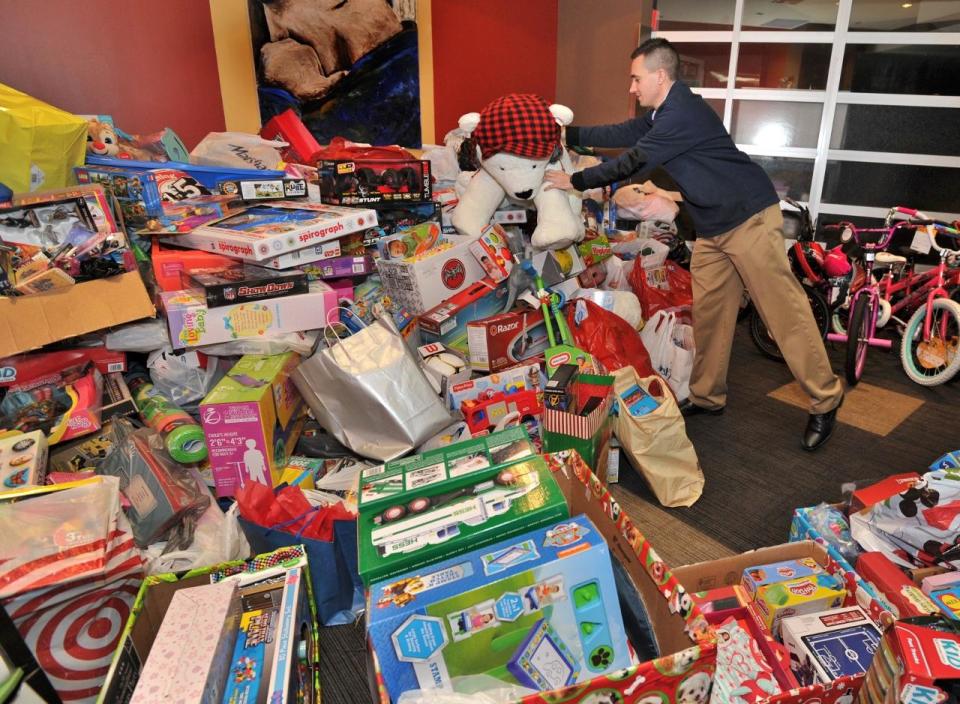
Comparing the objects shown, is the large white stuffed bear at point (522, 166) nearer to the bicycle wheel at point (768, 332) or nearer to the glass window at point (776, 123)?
the bicycle wheel at point (768, 332)

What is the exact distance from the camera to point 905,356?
3.13 m

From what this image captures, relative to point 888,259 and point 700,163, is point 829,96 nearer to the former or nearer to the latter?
point 888,259

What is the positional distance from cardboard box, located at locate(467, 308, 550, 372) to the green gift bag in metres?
0.40

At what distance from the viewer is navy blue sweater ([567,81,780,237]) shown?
2.37 metres

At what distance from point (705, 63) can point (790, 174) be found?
42.3 inches

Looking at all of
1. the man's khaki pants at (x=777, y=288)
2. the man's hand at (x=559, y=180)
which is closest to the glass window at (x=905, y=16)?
the man's khaki pants at (x=777, y=288)

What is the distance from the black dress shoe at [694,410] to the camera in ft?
9.25

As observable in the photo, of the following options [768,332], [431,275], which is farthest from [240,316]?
[768,332]

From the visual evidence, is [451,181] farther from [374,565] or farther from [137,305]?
[374,565]

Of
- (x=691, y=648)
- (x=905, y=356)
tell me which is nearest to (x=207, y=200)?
(x=691, y=648)

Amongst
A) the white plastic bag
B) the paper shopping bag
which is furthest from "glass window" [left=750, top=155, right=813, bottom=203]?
the white plastic bag

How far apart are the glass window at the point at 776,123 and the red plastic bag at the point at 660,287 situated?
2.15 m

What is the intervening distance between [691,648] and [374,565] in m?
0.50

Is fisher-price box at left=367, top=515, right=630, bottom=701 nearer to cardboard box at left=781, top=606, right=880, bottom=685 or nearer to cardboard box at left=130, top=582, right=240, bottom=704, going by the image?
cardboard box at left=130, top=582, right=240, bottom=704
